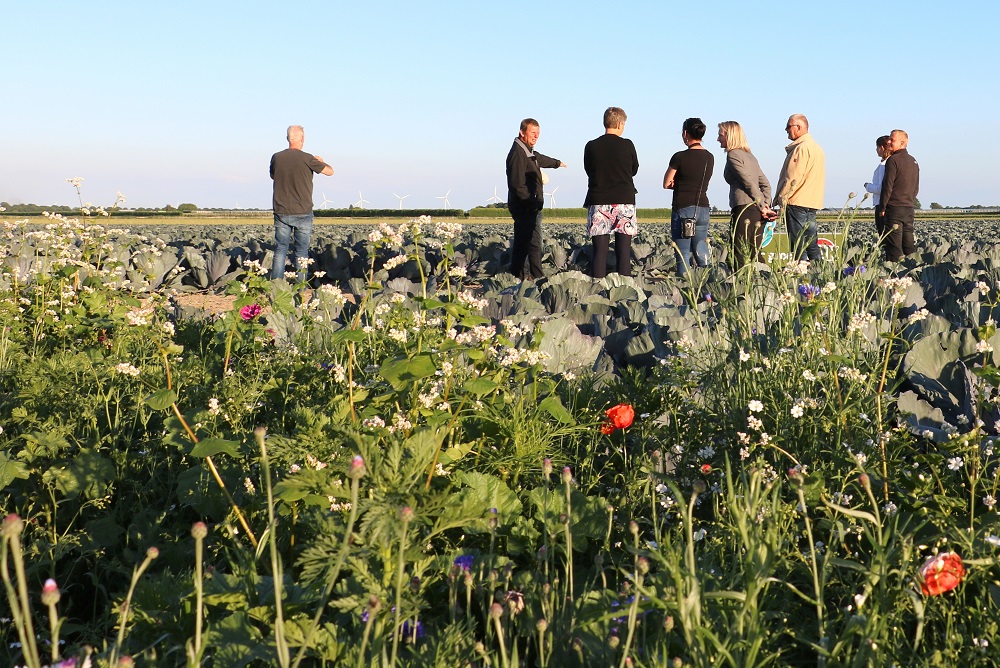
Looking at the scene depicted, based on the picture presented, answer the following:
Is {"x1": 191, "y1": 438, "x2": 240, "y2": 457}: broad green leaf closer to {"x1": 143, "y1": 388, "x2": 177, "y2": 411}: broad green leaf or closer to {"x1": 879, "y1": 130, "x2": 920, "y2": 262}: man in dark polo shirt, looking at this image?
{"x1": 143, "y1": 388, "x2": 177, "y2": 411}: broad green leaf

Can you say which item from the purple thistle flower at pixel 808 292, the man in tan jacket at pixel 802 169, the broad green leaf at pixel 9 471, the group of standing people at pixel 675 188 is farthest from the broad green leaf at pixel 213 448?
the man in tan jacket at pixel 802 169

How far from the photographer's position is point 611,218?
7.88m

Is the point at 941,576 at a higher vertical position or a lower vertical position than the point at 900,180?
lower

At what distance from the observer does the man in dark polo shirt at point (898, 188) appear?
8.47 m

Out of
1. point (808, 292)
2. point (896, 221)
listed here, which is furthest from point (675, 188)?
point (808, 292)

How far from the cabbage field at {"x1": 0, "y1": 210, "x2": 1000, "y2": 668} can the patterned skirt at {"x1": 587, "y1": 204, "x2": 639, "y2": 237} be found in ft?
11.4

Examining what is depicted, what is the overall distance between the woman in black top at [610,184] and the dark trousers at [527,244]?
819 mm

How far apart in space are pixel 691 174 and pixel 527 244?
1.90 meters

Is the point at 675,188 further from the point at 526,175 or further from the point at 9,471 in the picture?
the point at 9,471

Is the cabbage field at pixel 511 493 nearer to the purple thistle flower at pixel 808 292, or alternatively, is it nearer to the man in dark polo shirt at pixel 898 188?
the purple thistle flower at pixel 808 292

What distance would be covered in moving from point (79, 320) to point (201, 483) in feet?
8.32

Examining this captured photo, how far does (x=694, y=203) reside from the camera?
7891 millimetres

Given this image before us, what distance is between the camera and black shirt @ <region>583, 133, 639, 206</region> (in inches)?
300

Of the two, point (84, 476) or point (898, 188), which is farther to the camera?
point (898, 188)
